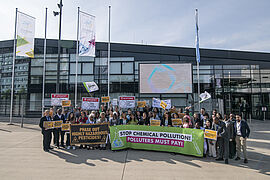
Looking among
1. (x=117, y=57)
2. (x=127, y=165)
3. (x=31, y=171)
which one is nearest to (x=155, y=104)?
(x=127, y=165)

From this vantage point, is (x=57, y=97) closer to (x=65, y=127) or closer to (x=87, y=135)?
(x=65, y=127)

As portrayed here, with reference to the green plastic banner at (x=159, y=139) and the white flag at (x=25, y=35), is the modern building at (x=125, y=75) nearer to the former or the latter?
the white flag at (x=25, y=35)

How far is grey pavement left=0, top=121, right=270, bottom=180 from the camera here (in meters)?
5.20

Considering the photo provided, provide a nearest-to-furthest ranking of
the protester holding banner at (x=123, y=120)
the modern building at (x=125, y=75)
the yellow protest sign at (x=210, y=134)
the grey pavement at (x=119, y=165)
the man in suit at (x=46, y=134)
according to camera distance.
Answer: the grey pavement at (x=119, y=165) → the yellow protest sign at (x=210, y=134) → the man in suit at (x=46, y=134) → the protester holding banner at (x=123, y=120) → the modern building at (x=125, y=75)

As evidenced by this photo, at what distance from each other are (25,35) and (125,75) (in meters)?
11.8

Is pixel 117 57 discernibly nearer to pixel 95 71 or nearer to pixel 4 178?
pixel 95 71

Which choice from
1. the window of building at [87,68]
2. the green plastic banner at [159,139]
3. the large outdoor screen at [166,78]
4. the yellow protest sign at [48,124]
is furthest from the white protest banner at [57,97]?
the window of building at [87,68]

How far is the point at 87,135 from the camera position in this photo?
8234mm

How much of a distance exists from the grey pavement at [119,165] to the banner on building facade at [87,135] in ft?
1.56

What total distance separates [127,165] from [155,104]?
7808 millimetres

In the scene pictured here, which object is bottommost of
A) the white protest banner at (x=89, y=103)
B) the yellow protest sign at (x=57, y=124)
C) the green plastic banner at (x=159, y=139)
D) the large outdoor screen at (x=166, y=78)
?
the green plastic banner at (x=159, y=139)

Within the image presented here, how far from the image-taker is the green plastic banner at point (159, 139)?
7023 mm

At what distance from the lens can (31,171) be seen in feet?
17.9

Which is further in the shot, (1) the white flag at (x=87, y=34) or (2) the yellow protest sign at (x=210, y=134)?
(1) the white flag at (x=87, y=34)
